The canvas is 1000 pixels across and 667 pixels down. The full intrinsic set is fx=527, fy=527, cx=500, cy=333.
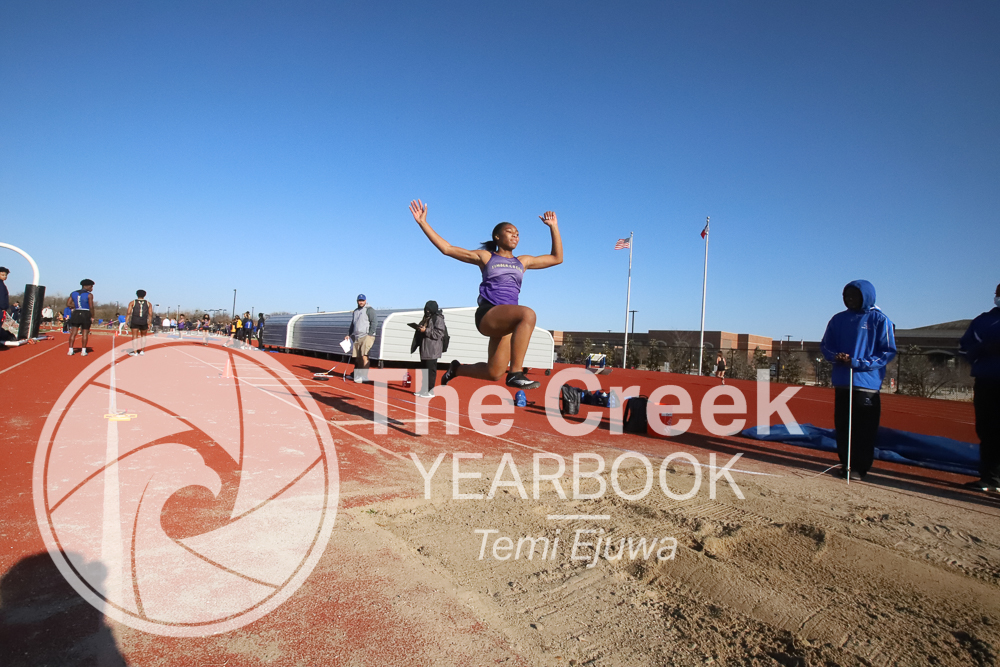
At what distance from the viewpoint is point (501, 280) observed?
207 inches

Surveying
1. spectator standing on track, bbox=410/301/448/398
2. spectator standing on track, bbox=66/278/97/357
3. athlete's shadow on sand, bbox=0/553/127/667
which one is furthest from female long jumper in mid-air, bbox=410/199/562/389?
spectator standing on track, bbox=66/278/97/357

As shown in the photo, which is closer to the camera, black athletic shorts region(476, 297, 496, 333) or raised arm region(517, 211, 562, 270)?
black athletic shorts region(476, 297, 496, 333)

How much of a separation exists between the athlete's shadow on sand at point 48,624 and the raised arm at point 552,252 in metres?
4.35

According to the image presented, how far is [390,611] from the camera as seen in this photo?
283 cm

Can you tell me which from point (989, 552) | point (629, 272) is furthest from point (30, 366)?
point (629, 272)

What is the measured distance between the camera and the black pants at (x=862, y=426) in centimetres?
642

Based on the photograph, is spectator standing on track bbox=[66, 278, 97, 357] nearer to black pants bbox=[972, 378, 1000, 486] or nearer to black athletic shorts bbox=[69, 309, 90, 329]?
black athletic shorts bbox=[69, 309, 90, 329]

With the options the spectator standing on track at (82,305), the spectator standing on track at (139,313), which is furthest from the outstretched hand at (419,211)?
the spectator standing on track at (82,305)

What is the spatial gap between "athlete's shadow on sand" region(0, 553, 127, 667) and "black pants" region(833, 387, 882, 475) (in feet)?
24.3

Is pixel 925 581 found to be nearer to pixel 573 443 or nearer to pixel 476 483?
pixel 476 483

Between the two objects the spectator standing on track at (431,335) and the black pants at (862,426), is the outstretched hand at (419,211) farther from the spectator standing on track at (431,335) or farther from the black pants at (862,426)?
the black pants at (862,426)

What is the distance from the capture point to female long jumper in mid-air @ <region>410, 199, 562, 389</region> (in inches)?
196

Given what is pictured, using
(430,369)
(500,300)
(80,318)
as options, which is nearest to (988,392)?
(500,300)

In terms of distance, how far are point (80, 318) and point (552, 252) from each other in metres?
15.1
